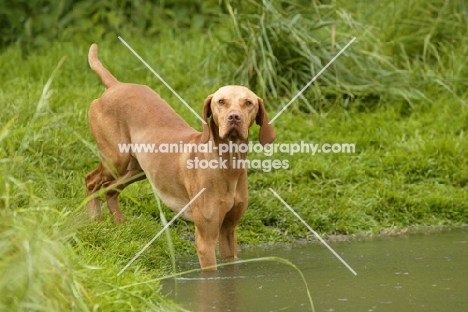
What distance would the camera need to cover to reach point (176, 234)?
26.4 feet

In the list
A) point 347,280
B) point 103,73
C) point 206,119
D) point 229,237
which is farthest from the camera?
point 103,73

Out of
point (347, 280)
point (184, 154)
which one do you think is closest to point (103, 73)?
point (184, 154)

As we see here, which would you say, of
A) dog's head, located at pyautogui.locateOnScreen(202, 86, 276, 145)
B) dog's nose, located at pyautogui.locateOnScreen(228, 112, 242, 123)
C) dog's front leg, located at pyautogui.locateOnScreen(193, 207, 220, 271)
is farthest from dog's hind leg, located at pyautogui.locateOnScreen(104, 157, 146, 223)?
dog's nose, located at pyautogui.locateOnScreen(228, 112, 242, 123)

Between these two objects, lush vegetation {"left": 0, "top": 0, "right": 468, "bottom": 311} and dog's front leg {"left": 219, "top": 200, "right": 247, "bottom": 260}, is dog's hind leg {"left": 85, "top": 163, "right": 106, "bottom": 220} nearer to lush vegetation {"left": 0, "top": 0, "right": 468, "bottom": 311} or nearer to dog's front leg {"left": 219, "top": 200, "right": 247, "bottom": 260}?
lush vegetation {"left": 0, "top": 0, "right": 468, "bottom": 311}

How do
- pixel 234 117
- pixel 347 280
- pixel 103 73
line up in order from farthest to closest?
1. pixel 103 73
2. pixel 234 117
3. pixel 347 280

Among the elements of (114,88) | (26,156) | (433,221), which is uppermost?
(114,88)

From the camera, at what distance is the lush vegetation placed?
334 inches

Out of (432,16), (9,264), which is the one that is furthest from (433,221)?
(9,264)

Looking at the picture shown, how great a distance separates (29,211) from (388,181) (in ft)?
14.8

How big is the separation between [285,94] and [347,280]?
13.6ft

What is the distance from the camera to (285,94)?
34.6 feet

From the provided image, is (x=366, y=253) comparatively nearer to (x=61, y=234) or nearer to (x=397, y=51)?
(x=61, y=234)

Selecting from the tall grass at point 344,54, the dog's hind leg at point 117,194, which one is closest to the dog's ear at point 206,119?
the dog's hind leg at point 117,194

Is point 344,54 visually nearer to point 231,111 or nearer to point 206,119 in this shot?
point 206,119
